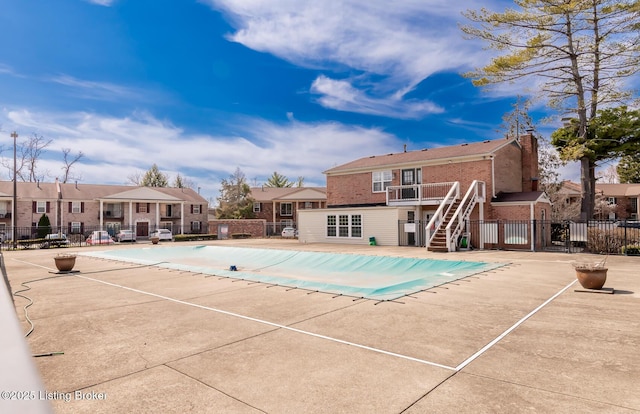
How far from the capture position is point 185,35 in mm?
21500

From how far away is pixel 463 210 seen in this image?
22266mm

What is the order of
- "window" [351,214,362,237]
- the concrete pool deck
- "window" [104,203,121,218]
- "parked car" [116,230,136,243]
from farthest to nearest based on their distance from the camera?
"window" [104,203,121,218] < "parked car" [116,230,136,243] < "window" [351,214,362,237] < the concrete pool deck

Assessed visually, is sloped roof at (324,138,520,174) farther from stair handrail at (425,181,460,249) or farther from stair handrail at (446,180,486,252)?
stair handrail at (425,181,460,249)

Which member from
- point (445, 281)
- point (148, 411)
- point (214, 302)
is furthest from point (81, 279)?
point (445, 281)

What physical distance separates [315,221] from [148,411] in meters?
25.5

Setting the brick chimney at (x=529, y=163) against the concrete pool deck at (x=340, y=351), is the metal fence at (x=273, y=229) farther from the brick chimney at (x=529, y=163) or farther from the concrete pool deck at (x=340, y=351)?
the concrete pool deck at (x=340, y=351)

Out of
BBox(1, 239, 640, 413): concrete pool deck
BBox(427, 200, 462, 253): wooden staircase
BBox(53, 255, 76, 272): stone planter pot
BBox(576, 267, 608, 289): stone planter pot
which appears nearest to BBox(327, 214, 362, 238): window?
BBox(427, 200, 462, 253): wooden staircase

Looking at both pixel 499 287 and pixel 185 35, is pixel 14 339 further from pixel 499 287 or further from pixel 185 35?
pixel 185 35

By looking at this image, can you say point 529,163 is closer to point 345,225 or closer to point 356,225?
point 356,225

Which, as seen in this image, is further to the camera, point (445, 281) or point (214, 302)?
point (445, 281)

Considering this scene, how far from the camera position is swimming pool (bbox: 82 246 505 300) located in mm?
9062

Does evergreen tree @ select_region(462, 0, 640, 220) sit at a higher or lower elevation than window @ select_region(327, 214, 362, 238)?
higher

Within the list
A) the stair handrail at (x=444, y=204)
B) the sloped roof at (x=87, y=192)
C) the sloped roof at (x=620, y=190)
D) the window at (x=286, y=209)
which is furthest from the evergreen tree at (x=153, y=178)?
the sloped roof at (x=620, y=190)

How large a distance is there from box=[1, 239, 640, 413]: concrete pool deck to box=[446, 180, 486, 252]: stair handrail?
34.8ft
